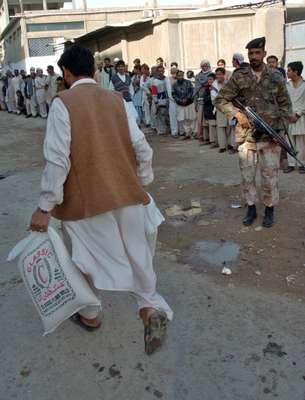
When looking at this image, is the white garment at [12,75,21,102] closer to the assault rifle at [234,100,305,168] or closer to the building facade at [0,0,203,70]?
the building facade at [0,0,203,70]

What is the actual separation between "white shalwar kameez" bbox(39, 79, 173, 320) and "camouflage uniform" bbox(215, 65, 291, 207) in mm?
2118

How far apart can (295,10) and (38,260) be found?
628 inches

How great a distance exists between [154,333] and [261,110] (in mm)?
2671

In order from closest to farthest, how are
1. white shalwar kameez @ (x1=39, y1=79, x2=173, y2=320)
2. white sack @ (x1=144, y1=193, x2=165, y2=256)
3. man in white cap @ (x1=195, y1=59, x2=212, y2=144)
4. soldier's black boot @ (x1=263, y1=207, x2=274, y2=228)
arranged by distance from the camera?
white shalwar kameez @ (x1=39, y1=79, x2=173, y2=320) < white sack @ (x1=144, y1=193, x2=165, y2=256) < soldier's black boot @ (x1=263, y1=207, x2=274, y2=228) < man in white cap @ (x1=195, y1=59, x2=212, y2=144)

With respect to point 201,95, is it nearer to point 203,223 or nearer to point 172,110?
point 172,110

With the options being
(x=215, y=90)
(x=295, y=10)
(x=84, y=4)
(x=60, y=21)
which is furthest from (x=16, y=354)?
(x=84, y=4)

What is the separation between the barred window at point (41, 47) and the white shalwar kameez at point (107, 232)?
32276 millimetres

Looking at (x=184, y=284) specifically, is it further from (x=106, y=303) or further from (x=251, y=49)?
(x=251, y=49)

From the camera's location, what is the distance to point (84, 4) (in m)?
35.5

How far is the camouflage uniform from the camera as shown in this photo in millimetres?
4680

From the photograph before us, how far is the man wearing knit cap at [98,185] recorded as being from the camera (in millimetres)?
2650

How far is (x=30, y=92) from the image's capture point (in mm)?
17953

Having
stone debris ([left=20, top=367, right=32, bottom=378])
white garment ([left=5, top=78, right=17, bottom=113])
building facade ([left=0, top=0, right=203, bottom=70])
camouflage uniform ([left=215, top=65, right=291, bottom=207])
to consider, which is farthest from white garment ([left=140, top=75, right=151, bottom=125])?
building facade ([left=0, top=0, right=203, bottom=70])

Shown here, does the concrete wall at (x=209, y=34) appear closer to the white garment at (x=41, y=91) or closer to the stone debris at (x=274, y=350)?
the white garment at (x=41, y=91)
